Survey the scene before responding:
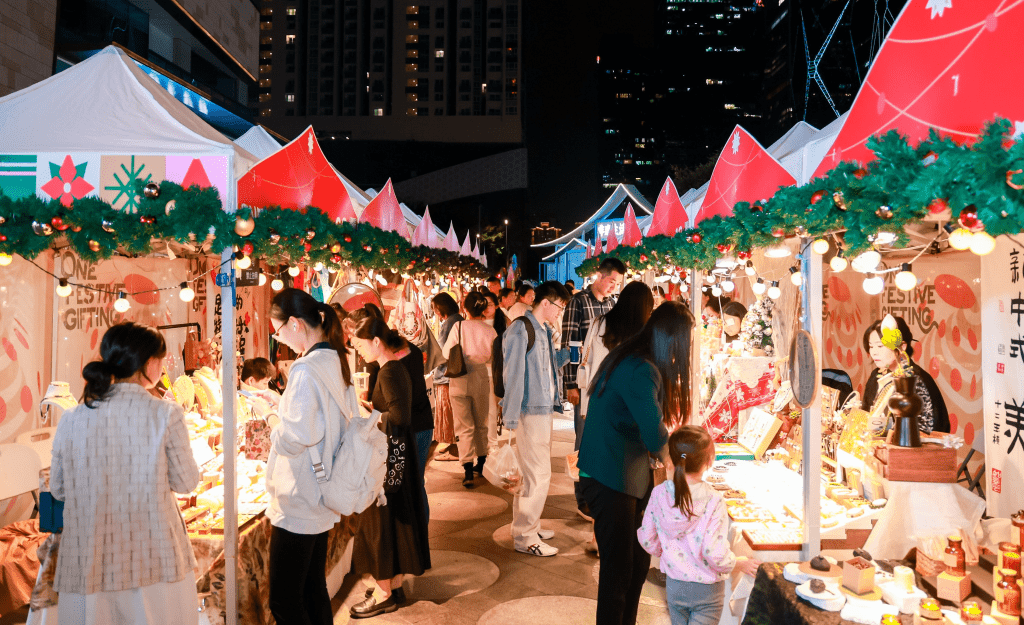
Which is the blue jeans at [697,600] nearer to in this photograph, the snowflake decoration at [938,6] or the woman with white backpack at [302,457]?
the woman with white backpack at [302,457]

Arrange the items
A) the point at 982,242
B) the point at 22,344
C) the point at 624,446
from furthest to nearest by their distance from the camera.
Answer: the point at 22,344, the point at 624,446, the point at 982,242

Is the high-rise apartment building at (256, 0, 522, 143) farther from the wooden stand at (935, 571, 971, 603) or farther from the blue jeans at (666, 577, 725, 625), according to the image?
the wooden stand at (935, 571, 971, 603)

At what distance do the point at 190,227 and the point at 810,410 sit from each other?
9.84 ft

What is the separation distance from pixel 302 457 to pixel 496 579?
6.64ft

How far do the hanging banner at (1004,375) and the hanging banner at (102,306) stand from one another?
5.01 meters

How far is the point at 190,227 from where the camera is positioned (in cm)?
295

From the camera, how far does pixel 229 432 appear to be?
320 centimetres

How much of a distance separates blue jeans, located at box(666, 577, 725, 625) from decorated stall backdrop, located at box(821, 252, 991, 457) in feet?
12.2

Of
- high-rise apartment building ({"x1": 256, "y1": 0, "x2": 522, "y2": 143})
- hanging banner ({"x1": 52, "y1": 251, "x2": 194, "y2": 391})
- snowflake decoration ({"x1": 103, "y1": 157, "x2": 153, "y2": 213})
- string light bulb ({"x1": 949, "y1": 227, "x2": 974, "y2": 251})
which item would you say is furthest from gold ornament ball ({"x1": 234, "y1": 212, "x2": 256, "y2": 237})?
high-rise apartment building ({"x1": 256, "y1": 0, "x2": 522, "y2": 143})

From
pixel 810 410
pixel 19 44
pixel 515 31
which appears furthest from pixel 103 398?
pixel 515 31

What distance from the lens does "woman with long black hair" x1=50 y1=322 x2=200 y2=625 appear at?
2.34 m

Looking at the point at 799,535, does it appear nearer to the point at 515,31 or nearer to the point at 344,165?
the point at 344,165

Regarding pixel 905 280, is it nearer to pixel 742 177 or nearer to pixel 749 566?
pixel 749 566

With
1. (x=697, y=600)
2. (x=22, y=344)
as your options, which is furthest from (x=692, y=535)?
(x=22, y=344)
